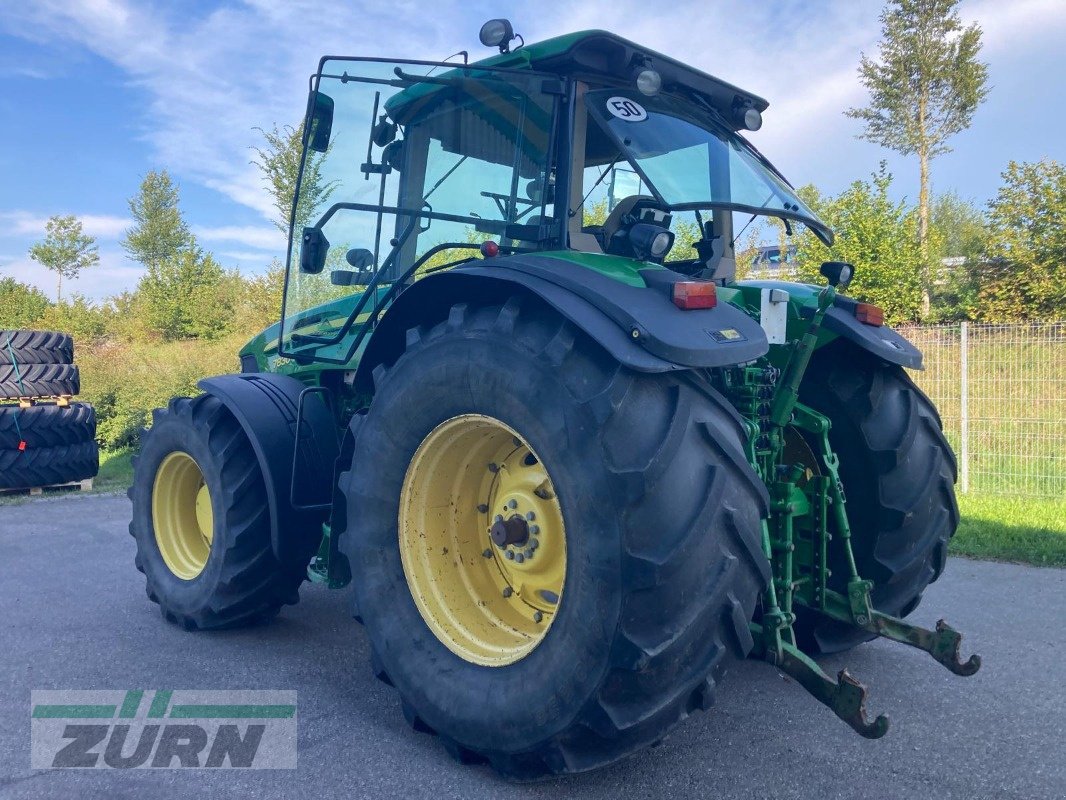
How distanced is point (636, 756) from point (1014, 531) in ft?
16.2

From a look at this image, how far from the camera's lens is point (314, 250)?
3.85 metres

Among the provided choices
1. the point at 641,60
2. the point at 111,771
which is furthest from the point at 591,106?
the point at 111,771

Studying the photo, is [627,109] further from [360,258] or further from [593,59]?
[360,258]

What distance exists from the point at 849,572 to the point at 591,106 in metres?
2.03

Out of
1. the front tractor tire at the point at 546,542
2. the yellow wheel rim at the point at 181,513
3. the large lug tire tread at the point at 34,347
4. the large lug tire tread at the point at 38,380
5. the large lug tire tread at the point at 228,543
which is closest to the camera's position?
the front tractor tire at the point at 546,542

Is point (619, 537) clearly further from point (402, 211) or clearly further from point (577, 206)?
point (402, 211)

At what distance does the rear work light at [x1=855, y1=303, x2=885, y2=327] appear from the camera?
350cm

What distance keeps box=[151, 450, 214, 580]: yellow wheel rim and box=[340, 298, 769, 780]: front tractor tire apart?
185 centimetres

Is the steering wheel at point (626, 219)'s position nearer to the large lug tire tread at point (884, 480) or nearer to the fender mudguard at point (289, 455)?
the large lug tire tread at point (884, 480)

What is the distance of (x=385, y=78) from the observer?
3494mm

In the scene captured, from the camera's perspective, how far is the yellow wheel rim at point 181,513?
14.9 ft

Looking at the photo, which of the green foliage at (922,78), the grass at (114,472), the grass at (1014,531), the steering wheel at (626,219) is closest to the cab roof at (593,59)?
the steering wheel at (626,219)

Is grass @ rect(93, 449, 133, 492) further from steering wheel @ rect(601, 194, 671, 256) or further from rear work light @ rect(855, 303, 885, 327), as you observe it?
rear work light @ rect(855, 303, 885, 327)

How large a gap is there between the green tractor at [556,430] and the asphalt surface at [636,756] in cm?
23
